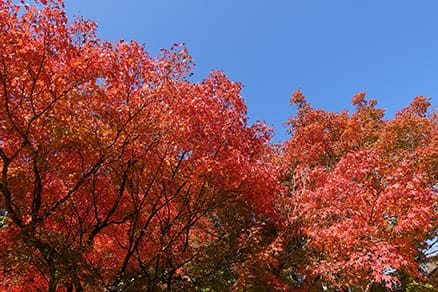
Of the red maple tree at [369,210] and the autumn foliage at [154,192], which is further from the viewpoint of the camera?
the red maple tree at [369,210]

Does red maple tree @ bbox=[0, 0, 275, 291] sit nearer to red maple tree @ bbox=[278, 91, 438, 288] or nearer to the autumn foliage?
the autumn foliage

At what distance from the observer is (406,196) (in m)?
8.86

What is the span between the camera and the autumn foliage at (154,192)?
703 centimetres

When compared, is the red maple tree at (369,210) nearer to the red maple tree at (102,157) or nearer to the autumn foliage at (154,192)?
the autumn foliage at (154,192)

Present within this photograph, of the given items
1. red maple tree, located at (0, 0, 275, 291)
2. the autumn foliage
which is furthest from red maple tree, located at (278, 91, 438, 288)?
red maple tree, located at (0, 0, 275, 291)

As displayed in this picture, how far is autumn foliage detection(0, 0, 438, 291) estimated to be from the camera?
703 centimetres

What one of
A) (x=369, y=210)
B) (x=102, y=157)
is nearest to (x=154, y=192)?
(x=102, y=157)

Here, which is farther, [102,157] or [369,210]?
[369,210]

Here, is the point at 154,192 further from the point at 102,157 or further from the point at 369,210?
the point at 369,210

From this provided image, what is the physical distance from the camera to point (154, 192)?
9891 millimetres

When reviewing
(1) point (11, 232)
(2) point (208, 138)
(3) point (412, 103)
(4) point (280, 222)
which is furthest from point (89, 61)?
(3) point (412, 103)

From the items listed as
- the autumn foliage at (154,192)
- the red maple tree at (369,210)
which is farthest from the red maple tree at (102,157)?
the red maple tree at (369,210)

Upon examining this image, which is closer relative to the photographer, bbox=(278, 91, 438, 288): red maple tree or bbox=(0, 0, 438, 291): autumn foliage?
bbox=(0, 0, 438, 291): autumn foliage

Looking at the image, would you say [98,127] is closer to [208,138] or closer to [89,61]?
[89,61]
